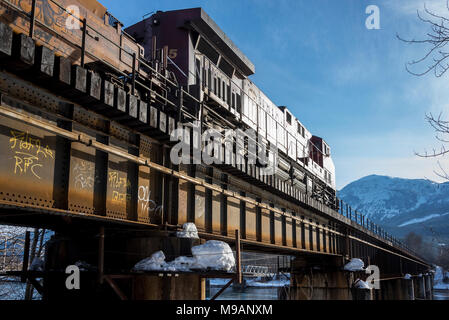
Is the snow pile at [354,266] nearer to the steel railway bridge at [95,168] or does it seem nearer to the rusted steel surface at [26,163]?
the steel railway bridge at [95,168]

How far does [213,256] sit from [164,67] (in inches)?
266

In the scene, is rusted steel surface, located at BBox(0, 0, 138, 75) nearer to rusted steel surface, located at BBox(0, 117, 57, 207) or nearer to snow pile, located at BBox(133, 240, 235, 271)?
rusted steel surface, located at BBox(0, 117, 57, 207)

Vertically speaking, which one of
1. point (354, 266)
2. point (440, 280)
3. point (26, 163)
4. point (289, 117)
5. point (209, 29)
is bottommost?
point (440, 280)

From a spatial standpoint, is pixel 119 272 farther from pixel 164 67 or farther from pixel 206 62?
pixel 206 62

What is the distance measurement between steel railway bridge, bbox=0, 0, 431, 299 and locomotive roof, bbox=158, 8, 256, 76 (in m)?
5.02

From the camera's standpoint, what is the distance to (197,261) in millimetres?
9883

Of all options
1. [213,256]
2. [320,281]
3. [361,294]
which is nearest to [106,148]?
[213,256]

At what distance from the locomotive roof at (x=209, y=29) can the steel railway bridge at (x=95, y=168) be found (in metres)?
5.02

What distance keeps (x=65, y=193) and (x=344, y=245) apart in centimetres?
→ 2619

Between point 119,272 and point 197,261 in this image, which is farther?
point 119,272

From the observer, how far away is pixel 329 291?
3008 centimetres

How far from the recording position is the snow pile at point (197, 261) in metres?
9.66

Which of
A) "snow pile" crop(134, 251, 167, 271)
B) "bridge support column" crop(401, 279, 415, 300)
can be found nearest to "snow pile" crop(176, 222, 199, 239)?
"snow pile" crop(134, 251, 167, 271)
